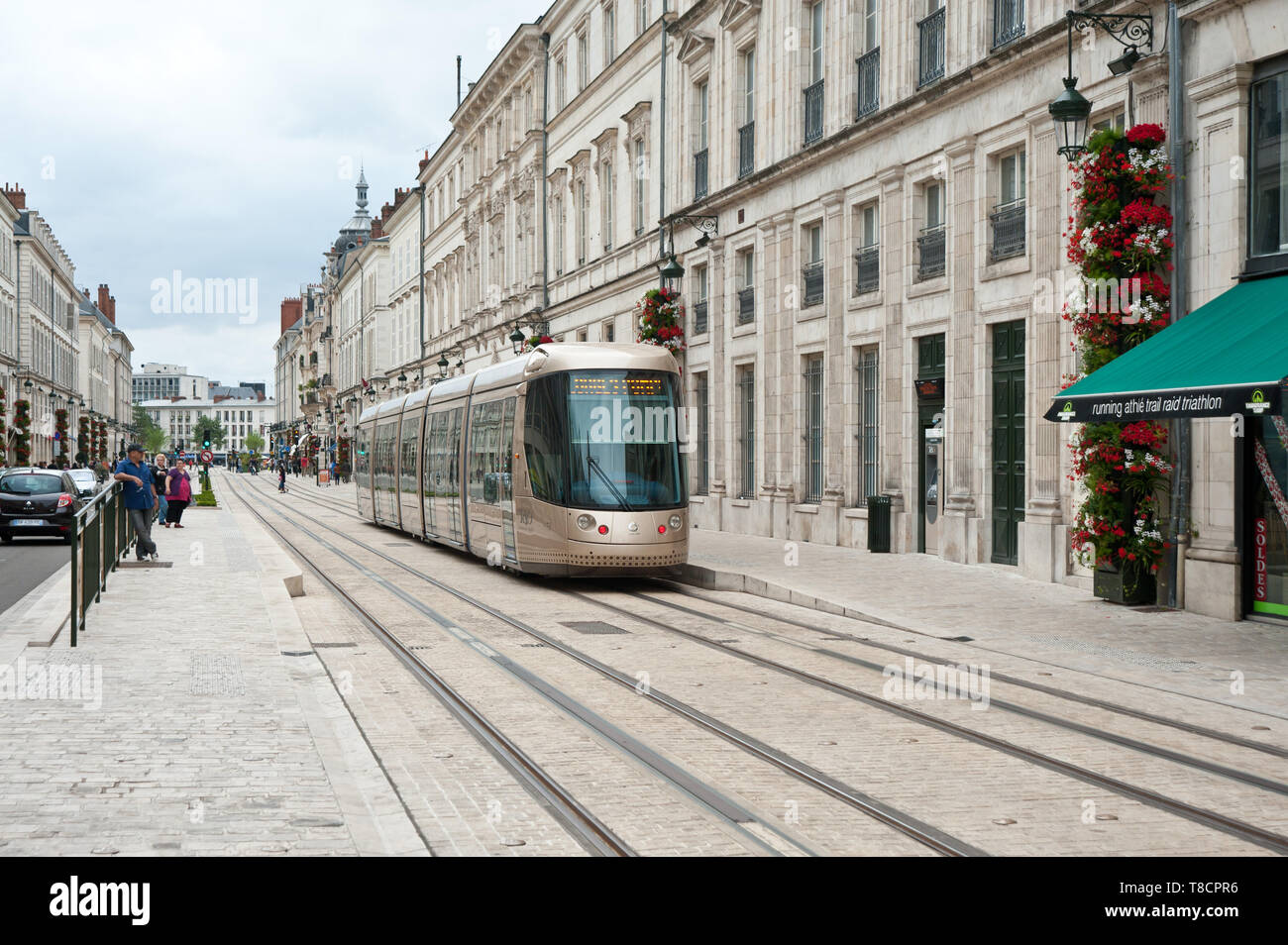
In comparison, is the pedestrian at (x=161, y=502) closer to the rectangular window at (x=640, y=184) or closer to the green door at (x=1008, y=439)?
the rectangular window at (x=640, y=184)

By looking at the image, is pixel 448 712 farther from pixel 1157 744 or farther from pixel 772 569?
pixel 772 569

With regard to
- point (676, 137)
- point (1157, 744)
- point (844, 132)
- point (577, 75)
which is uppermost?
point (577, 75)

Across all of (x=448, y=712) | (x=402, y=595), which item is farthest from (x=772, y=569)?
(x=448, y=712)

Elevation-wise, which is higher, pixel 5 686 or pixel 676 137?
pixel 676 137

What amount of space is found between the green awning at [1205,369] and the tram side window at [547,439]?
633 cm

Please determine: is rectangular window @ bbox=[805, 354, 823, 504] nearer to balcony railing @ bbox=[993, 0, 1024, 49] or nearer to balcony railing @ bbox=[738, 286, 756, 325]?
balcony railing @ bbox=[738, 286, 756, 325]

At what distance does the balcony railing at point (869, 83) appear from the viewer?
914 inches

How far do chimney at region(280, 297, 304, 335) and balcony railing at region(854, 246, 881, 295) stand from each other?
17014 cm

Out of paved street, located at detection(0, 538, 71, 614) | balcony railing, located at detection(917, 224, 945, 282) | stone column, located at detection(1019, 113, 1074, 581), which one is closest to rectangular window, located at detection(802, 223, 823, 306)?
balcony railing, located at detection(917, 224, 945, 282)

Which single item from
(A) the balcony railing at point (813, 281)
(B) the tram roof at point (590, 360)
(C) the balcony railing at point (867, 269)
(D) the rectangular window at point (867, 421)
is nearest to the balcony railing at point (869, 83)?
(C) the balcony railing at point (867, 269)

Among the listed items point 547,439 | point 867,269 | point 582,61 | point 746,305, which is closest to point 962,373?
point 867,269

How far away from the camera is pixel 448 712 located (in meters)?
8.94
